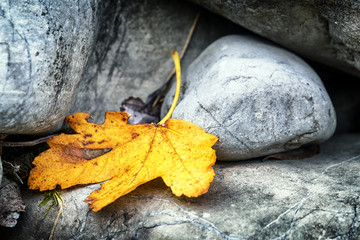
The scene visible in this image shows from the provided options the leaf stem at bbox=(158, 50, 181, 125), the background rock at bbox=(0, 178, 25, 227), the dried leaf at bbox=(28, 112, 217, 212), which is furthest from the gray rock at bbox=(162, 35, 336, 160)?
Answer: the background rock at bbox=(0, 178, 25, 227)

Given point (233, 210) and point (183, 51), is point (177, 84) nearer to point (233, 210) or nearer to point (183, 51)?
point (183, 51)

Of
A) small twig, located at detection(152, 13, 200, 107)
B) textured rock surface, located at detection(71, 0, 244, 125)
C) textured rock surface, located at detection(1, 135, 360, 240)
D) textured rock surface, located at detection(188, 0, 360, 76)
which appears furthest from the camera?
small twig, located at detection(152, 13, 200, 107)

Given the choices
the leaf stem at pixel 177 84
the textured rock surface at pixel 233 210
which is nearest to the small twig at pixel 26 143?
the textured rock surface at pixel 233 210

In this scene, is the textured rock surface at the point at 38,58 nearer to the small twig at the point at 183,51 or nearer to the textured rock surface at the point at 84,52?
A: the textured rock surface at the point at 84,52

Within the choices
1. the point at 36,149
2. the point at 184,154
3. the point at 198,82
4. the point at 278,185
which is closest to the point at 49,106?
the point at 36,149

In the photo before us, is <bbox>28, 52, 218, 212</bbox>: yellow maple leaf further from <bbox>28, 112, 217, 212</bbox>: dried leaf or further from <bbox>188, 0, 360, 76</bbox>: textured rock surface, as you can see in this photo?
<bbox>188, 0, 360, 76</bbox>: textured rock surface

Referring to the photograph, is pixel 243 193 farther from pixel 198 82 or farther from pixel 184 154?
pixel 198 82

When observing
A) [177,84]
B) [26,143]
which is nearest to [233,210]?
[177,84]
